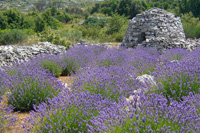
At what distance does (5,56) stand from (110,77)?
4212 mm

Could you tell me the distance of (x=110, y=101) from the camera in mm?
2533

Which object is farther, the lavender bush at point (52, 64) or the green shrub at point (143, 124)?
the lavender bush at point (52, 64)

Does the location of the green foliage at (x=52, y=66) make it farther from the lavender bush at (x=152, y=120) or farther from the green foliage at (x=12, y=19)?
the green foliage at (x=12, y=19)

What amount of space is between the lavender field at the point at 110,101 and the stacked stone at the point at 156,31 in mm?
3176

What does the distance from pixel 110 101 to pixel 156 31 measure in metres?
6.40

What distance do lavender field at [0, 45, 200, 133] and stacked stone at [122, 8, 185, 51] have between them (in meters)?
3.18

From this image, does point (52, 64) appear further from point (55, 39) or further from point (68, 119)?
point (55, 39)

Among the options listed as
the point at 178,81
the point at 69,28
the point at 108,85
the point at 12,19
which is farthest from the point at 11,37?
the point at 178,81

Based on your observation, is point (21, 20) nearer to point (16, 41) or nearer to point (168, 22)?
point (16, 41)

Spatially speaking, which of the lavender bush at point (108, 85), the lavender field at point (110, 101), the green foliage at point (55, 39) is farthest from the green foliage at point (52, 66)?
the green foliage at point (55, 39)

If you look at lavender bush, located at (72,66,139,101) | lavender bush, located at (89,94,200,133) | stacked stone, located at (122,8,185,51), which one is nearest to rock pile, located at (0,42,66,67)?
lavender bush, located at (72,66,139,101)

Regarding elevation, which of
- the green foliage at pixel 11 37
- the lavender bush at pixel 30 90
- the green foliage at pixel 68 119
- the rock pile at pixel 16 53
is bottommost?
the green foliage at pixel 11 37

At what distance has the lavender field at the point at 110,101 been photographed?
1838 millimetres

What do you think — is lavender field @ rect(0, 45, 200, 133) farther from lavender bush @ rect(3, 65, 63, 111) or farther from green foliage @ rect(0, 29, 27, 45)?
green foliage @ rect(0, 29, 27, 45)
